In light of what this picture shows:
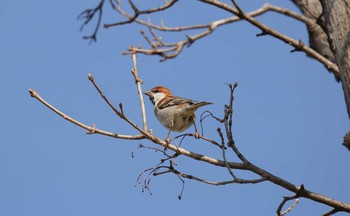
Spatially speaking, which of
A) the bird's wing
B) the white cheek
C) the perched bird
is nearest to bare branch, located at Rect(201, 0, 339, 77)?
the perched bird

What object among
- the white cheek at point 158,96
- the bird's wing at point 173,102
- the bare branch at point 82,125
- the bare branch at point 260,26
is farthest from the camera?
the white cheek at point 158,96

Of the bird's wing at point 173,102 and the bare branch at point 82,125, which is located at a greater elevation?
the bird's wing at point 173,102

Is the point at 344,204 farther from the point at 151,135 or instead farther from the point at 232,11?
the point at 232,11

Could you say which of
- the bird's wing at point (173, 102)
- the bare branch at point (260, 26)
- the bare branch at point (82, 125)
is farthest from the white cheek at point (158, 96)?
the bare branch at point (82, 125)

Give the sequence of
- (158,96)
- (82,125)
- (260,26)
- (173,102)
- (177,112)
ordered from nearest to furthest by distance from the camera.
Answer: (82,125) < (260,26) < (177,112) < (173,102) < (158,96)

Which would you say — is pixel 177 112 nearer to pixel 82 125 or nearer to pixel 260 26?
pixel 260 26

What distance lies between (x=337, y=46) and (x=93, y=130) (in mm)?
1686

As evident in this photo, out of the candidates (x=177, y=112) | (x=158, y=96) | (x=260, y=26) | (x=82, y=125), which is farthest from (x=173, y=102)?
(x=82, y=125)

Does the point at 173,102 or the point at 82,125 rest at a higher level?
the point at 173,102

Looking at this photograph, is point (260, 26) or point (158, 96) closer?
point (260, 26)

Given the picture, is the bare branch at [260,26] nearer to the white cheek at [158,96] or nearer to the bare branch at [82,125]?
the bare branch at [82,125]

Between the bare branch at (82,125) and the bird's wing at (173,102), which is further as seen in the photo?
the bird's wing at (173,102)

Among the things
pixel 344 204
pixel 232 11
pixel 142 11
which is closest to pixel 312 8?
pixel 232 11

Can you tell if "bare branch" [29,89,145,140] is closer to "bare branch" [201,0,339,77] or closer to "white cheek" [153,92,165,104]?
"bare branch" [201,0,339,77]
